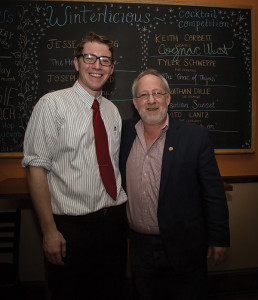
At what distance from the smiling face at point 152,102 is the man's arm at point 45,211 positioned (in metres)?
0.75

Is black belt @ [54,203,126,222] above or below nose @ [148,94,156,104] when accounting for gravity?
below

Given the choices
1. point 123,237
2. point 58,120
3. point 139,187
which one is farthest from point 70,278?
point 58,120

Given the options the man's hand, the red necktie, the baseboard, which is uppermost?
the red necktie

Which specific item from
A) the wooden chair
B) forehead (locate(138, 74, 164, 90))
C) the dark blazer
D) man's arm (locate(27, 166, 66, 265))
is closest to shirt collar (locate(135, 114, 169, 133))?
the dark blazer

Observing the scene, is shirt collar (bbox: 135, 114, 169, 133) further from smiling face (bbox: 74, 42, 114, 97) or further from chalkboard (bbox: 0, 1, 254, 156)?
chalkboard (bbox: 0, 1, 254, 156)

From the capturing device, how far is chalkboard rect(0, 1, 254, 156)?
2119 millimetres

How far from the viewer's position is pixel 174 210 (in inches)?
55.9

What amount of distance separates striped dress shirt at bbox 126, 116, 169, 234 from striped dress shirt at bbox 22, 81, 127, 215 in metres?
0.20

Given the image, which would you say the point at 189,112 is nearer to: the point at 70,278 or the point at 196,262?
the point at 196,262

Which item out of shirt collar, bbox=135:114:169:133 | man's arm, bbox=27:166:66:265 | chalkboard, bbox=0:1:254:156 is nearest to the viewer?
man's arm, bbox=27:166:66:265

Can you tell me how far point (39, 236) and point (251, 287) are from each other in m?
2.22

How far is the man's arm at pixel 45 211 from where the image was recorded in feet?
4.25

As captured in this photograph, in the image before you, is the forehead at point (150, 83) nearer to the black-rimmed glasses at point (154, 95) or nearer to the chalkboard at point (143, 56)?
the black-rimmed glasses at point (154, 95)

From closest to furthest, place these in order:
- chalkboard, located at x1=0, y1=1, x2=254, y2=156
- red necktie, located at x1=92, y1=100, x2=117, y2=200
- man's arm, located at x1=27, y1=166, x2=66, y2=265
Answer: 1. man's arm, located at x1=27, y1=166, x2=66, y2=265
2. red necktie, located at x1=92, y1=100, x2=117, y2=200
3. chalkboard, located at x1=0, y1=1, x2=254, y2=156
